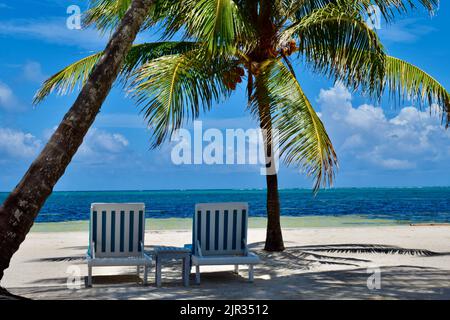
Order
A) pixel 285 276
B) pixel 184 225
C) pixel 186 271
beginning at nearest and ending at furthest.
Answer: pixel 186 271 < pixel 285 276 < pixel 184 225

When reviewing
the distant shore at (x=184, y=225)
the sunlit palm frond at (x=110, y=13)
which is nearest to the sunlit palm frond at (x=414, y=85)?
the sunlit palm frond at (x=110, y=13)

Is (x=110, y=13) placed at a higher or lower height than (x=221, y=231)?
higher

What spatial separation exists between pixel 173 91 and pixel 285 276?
332 cm

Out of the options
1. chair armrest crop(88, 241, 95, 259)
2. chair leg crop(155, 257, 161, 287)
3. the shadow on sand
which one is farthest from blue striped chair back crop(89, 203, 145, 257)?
chair leg crop(155, 257, 161, 287)

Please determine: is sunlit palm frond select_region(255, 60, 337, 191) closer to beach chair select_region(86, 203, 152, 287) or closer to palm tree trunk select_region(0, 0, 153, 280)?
beach chair select_region(86, 203, 152, 287)

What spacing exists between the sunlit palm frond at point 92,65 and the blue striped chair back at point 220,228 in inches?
157

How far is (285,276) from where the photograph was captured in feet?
28.2

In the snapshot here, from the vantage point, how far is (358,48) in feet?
33.3

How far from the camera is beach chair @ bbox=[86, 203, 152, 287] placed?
26.7 feet

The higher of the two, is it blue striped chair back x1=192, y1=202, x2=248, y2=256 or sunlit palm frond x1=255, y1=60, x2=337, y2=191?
sunlit palm frond x1=255, y1=60, x2=337, y2=191

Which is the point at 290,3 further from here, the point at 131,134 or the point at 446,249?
the point at 131,134

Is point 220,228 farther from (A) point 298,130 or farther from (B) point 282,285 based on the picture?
(A) point 298,130

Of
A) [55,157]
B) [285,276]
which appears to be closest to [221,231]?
[285,276]

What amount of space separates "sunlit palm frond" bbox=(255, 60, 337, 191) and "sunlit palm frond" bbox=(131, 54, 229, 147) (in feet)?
3.72
